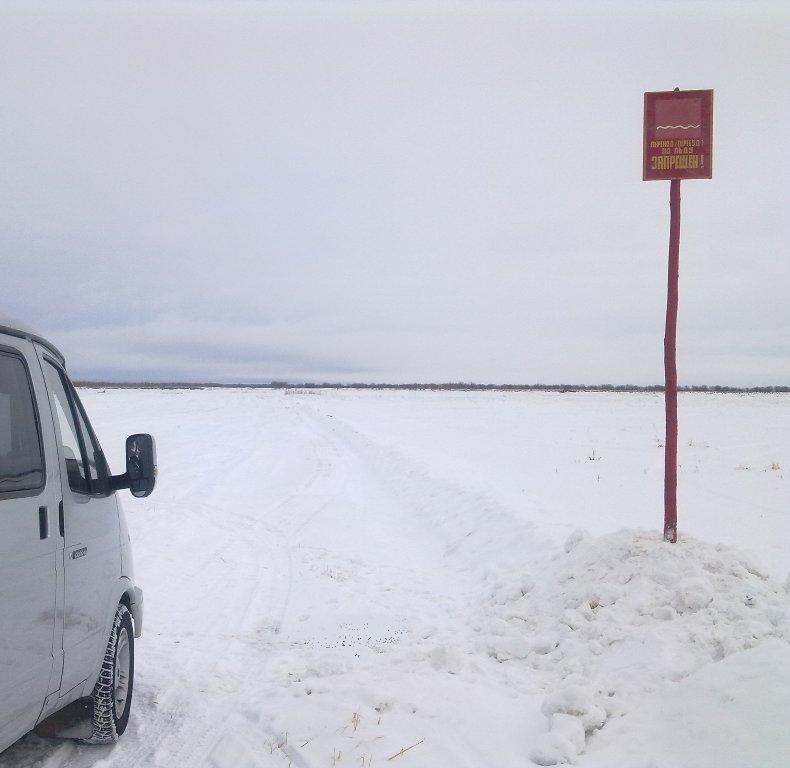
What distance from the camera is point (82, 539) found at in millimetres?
3604

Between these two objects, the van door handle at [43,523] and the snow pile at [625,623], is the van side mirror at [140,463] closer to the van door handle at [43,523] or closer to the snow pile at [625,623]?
the van door handle at [43,523]

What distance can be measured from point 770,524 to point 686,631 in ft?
19.0

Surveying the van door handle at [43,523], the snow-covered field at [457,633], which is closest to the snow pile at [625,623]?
the snow-covered field at [457,633]

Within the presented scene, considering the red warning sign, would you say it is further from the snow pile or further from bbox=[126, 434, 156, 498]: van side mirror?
bbox=[126, 434, 156, 498]: van side mirror

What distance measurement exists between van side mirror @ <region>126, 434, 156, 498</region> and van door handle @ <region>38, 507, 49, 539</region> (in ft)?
2.18

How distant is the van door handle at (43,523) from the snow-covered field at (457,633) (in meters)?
1.52

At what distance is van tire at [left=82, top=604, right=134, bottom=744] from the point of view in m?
3.90

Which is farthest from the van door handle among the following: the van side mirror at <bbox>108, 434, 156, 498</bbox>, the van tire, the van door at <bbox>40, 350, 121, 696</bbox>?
the van tire

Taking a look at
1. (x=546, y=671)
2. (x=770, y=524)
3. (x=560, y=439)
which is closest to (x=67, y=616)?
(x=546, y=671)

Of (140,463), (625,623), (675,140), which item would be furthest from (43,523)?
(675,140)

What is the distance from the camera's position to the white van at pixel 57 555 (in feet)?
9.48

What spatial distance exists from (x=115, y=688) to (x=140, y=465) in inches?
55.6

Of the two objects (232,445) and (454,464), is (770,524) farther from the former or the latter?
(232,445)

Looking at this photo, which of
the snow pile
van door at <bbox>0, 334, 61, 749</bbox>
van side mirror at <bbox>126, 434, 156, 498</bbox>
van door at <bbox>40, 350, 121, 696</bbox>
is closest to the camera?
van door at <bbox>0, 334, 61, 749</bbox>
